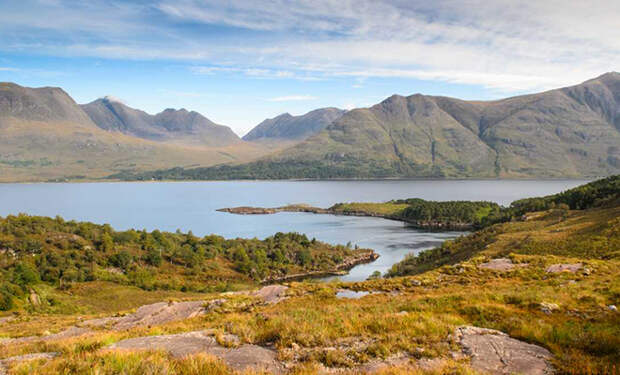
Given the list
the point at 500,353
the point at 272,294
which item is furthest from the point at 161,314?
the point at 500,353

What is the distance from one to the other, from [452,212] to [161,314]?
171m

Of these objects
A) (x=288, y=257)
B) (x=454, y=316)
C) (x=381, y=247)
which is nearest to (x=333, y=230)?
(x=381, y=247)

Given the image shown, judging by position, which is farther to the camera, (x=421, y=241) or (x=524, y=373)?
(x=421, y=241)

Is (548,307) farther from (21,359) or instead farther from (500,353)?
(21,359)

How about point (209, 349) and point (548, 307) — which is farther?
point (548, 307)

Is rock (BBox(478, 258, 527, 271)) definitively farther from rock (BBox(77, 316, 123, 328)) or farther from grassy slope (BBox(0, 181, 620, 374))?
rock (BBox(77, 316, 123, 328))

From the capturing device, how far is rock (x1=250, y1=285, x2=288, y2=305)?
25.8m

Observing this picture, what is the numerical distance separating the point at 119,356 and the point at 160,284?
6407cm

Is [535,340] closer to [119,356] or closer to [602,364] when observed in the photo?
[602,364]

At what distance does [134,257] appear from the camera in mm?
78312

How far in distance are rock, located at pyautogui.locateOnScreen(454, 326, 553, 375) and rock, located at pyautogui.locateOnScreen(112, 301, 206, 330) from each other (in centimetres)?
1620

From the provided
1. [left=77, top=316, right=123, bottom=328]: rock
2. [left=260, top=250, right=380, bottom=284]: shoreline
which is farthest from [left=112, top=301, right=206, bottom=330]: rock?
[left=260, top=250, right=380, bottom=284]: shoreline

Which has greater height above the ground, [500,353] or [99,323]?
[500,353]

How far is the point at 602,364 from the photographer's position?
895 centimetres
